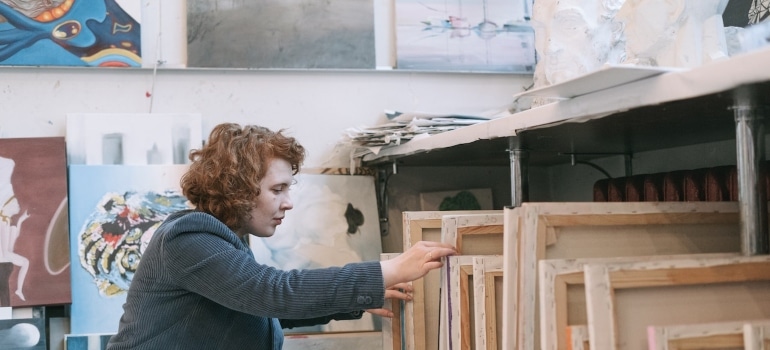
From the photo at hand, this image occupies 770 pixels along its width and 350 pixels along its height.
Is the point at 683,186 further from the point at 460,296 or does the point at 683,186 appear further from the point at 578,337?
the point at 578,337

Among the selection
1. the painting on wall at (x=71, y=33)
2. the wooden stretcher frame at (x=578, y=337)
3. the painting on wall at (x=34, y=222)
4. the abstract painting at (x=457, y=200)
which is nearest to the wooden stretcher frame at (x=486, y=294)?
the wooden stretcher frame at (x=578, y=337)

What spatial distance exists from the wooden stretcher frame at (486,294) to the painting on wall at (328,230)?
3.24 feet

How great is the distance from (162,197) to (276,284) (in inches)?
40.8

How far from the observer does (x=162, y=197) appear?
246 cm

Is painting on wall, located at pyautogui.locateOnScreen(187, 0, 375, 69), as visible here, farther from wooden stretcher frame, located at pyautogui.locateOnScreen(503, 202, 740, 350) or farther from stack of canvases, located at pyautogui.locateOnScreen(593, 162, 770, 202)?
wooden stretcher frame, located at pyautogui.locateOnScreen(503, 202, 740, 350)

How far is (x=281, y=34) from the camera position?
2607 millimetres

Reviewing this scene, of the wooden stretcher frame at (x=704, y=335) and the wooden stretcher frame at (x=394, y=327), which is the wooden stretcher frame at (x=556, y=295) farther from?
the wooden stretcher frame at (x=394, y=327)

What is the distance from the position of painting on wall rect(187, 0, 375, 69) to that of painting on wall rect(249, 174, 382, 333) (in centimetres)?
38

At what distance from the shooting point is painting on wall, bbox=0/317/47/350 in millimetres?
2279

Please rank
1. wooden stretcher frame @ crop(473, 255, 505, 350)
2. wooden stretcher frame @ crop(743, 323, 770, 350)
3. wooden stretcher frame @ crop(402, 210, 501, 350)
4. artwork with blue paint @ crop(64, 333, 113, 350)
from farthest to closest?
artwork with blue paint @ crop(64, 333, 113, 350) → wooden stretcher frame @ crop(402, 210, 501, 350) → wooden stretcher frame @ crop(473, 255, 505, 350) → wooden stretcher frame @ crop(743, 323, 770, 350)

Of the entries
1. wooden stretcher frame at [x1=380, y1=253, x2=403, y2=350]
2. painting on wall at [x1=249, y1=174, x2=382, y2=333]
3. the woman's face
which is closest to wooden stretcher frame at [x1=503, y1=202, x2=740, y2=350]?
wooden stretcher frame at [x1=380, y1=253, x2=403, y2=350]

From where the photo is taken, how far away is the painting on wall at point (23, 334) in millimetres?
2279

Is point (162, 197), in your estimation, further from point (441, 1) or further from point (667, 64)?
point (667, 64)

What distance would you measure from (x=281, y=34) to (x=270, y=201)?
0.94 metres
